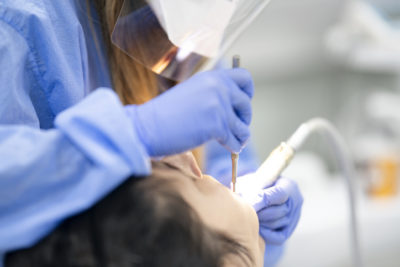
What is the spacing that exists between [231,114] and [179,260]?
20cm

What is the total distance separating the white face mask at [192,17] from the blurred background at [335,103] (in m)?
0.78

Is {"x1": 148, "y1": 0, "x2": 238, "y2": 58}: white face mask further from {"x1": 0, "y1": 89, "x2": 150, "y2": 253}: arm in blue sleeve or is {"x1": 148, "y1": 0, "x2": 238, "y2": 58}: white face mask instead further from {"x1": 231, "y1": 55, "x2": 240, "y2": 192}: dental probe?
{"x1": 0, "y1": 89, "x2": 150, "y2": 253}: arm in blue sleeve

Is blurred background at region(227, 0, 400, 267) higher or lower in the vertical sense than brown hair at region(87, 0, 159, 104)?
lower

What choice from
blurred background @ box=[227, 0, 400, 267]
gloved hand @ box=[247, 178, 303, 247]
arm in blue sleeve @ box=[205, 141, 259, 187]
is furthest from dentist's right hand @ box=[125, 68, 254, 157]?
blurred background @ box=[227, 0, 400, 267]

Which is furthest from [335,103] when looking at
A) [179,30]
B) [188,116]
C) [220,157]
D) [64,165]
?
[64,165]

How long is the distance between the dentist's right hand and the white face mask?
11 cm

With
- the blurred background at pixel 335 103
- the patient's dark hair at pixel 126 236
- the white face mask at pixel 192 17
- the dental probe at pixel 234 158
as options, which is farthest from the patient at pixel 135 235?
the blurred background at pixel 335 103

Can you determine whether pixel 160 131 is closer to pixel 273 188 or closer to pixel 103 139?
pixel 103 139

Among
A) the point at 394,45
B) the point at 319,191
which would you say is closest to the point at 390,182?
the point at 319,191

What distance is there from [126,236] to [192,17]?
1.12 feet

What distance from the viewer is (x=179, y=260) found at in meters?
0.54

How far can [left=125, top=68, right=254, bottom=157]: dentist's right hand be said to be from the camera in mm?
562

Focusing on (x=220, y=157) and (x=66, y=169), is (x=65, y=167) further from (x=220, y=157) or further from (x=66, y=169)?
(x=220, y=157)

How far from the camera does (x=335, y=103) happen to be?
84.7 inches
